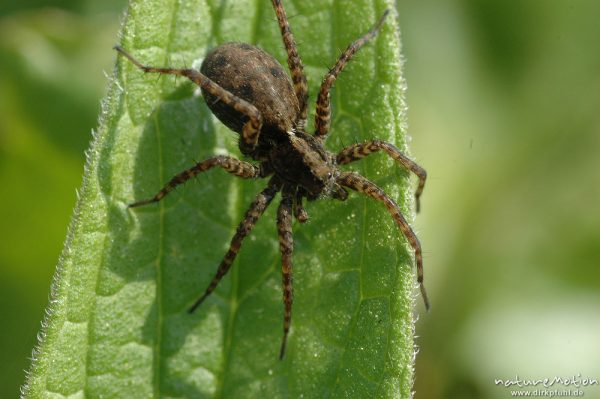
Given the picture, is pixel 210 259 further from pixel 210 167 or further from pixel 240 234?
pixel 210 167

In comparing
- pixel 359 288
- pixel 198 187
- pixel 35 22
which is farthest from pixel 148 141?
pixel 35 22

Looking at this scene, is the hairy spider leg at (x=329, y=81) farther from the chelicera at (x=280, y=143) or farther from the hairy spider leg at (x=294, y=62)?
the hairy spider leg at (x=294, y=62)

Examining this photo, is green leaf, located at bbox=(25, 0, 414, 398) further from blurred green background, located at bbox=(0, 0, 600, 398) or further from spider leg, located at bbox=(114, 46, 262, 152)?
blurred green background, located at bbox=(0, 0, 600, 398)

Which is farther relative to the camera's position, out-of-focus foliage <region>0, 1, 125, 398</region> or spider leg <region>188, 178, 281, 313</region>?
out-of-focus foliage <region>0, 1, 125, 398</region>

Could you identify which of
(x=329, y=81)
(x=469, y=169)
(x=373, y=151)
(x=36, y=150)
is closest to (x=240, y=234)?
(x=373, y=151)

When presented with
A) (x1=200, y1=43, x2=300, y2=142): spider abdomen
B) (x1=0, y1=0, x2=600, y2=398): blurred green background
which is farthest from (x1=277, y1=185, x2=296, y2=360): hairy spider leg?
(x1=0, y1=0, x2=600, y2=398): blurred green background

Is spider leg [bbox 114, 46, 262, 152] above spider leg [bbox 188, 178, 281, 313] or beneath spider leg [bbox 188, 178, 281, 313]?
above

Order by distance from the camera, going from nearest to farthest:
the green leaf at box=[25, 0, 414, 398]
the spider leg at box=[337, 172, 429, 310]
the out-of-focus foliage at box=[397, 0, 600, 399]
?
the green leaf at box=[25, 0, 414, 398] < the spider leg at box=[337, 172, 429, 310] < the out-of-focus foliage at box=[397, 0, 600, 399]

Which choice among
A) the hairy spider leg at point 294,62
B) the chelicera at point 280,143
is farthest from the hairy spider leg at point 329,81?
the hairy spider leg at point 294,62
